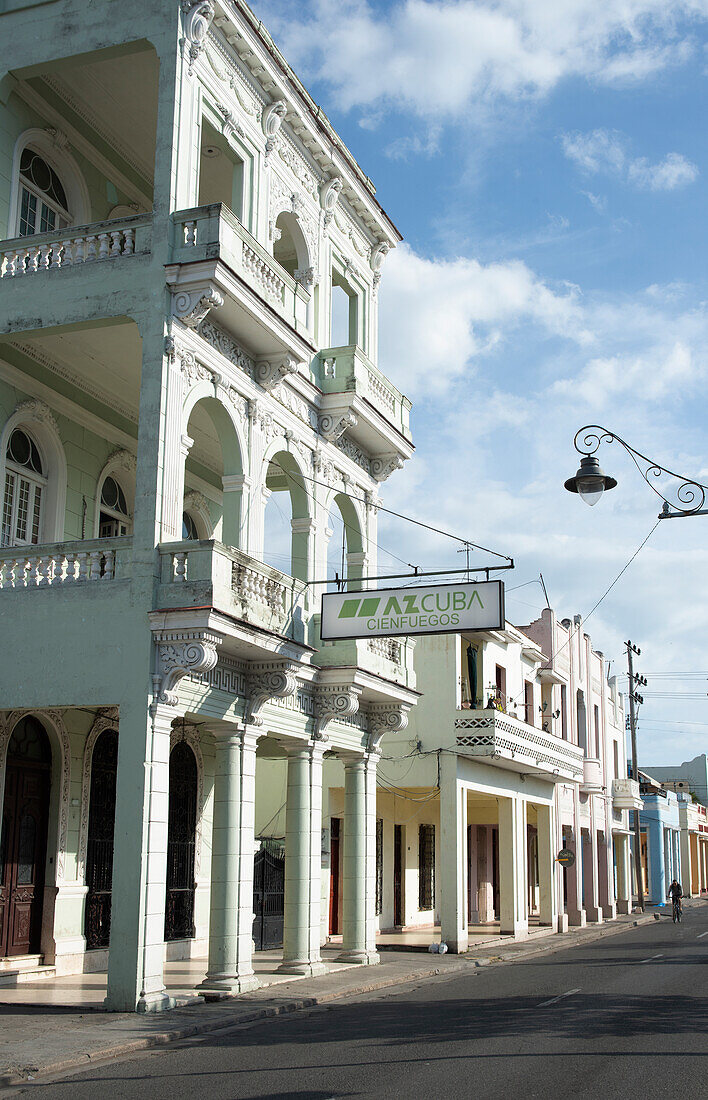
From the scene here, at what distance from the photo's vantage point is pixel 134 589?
48.0ft

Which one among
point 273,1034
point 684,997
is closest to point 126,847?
point 273,1034

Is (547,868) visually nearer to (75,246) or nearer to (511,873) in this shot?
(511,873)

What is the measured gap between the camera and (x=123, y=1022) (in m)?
12.9

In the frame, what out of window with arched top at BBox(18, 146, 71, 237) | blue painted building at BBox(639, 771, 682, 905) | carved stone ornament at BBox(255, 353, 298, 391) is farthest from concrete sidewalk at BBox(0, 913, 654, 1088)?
blue painted building at BBox(639, 771, 682, 905)

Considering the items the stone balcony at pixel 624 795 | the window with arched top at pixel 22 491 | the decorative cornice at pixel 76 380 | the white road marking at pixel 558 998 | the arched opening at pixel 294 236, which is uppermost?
the arched opening at pixel 294 236

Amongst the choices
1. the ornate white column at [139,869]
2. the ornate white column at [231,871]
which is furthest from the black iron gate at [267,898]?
the ornate white column at [139,869]

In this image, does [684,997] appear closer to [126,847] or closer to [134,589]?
[126,847]

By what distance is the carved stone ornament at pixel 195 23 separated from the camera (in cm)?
1616

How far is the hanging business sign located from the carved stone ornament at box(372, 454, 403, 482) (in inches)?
228

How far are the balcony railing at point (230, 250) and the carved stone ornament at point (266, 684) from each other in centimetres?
523

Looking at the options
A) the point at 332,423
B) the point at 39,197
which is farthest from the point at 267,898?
the point at 39,197

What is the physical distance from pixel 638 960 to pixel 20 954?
13579 millimetres

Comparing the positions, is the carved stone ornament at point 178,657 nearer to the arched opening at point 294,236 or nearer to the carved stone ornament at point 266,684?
the carved stone ornament at point 266,684

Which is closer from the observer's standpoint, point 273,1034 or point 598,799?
point 273,1034
